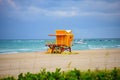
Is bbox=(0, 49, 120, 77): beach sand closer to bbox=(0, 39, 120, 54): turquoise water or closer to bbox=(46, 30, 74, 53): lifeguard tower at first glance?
bbox=(46, 30, 74, 53): lifeguard tower

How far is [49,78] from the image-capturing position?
4984mm

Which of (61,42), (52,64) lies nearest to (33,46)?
(61,42)

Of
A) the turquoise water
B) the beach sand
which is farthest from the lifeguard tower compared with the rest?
the turquoise water

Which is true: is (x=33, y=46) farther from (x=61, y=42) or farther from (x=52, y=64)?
(x=52, y=64)

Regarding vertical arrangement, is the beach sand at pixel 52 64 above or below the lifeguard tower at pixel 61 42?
below

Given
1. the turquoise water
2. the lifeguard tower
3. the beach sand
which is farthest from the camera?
the turquoise water

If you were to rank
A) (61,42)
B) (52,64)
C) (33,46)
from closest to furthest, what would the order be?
(52,64), (61,42), (33,46)

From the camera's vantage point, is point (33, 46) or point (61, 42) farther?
point (33, 46)

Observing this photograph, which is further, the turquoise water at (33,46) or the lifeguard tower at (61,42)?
the turquoise water at (33,46)

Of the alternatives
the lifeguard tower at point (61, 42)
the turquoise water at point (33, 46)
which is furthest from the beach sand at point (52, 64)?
the turquoise water at point (33, 46)

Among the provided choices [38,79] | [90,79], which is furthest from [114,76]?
[38,79]

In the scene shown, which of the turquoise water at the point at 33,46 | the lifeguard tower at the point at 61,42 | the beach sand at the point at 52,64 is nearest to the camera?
the beach sand at the point at 52,64

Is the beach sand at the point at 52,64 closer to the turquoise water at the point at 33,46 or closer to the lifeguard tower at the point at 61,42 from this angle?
the lifeguard tower at the point at 61,42

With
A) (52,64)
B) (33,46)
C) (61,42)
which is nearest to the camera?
(52,64)
